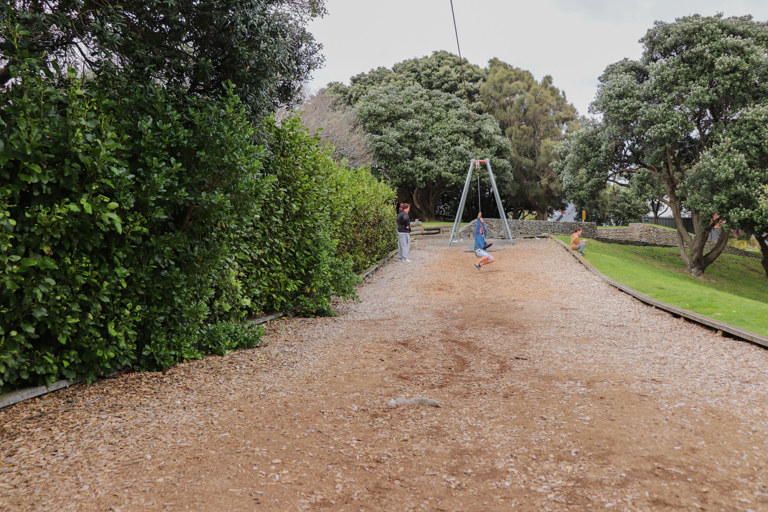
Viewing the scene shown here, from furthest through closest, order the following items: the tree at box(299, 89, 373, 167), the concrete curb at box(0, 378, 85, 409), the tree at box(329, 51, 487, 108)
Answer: the tree at box(329, 51, 487, 108), the tree at box(299, 89, 373, 167), the concrete curb at box(0, 378, 85, 409)

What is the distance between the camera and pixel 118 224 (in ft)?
13.7

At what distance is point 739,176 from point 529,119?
18.1 m

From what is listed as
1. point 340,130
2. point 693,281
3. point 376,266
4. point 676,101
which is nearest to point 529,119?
point 340,130

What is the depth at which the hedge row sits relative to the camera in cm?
379

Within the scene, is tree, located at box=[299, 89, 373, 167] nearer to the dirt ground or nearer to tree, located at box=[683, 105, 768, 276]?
tree, located at box=[683, 105, 768, 276]

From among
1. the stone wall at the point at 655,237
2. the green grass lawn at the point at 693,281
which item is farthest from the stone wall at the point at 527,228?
the green grass lawn at the point at 693,281

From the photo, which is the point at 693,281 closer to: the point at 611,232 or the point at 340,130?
the point at 611,232

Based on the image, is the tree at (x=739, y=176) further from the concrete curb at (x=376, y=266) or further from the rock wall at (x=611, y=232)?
the concrete curb at (x=376, y=266)

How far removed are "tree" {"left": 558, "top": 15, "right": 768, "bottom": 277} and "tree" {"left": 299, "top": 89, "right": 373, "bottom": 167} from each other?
11.6 metres

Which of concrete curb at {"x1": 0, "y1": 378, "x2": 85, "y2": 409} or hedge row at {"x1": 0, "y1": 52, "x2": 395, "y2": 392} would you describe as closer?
hedge row at {"x1": 0, "y1": 52, "x2": 395, "y2": 392}

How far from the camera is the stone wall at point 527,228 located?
26422mm

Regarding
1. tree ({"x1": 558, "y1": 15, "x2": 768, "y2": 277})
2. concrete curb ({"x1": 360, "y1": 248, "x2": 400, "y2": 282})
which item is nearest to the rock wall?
tree ({"x1": 558, "y1": 15, "x2": 768, "y2": 277})

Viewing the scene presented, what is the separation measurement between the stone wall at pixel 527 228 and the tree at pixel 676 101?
4.81 m

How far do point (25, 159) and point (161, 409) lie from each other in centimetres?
222
